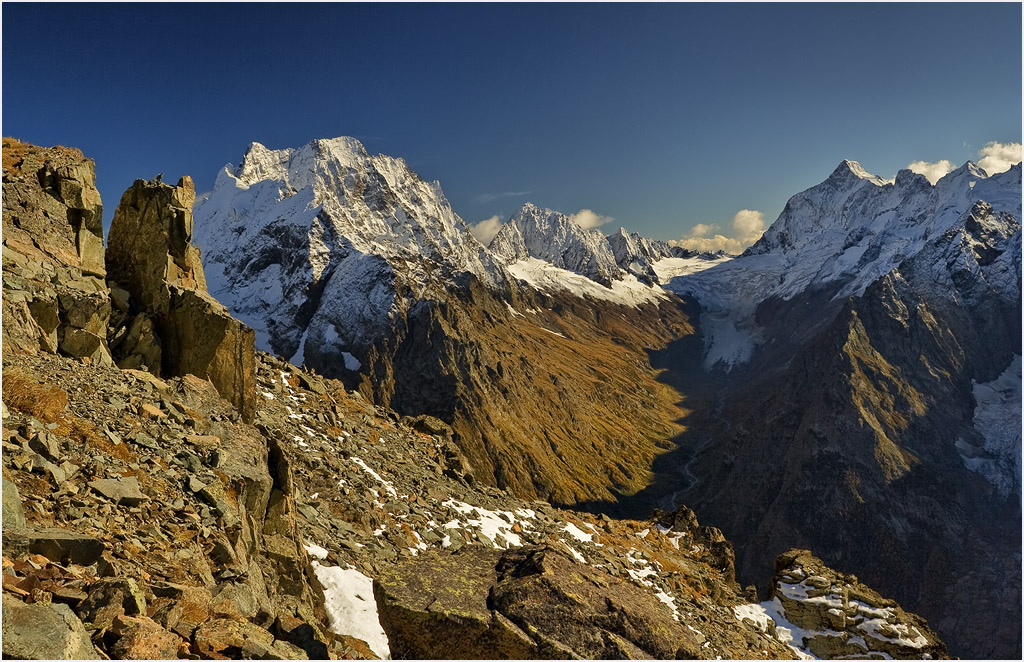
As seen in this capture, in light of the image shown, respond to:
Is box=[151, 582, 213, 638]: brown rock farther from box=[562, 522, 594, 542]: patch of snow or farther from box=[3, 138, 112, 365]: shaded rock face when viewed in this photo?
box=[562, 522, 594, 542]: patch of snow

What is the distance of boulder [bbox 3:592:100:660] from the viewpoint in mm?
6953

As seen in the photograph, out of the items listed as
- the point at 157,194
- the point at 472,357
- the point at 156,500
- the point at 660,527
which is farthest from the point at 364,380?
the point at 156,500

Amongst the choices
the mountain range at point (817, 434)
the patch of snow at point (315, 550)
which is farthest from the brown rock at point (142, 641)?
the mountain range at point (817, 434)

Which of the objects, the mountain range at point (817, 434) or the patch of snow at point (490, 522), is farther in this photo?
the mountain range at point (817, 434)

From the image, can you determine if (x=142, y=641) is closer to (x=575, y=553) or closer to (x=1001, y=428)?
(x=575, y=553)

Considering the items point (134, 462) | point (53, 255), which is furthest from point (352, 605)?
point (53, 255)

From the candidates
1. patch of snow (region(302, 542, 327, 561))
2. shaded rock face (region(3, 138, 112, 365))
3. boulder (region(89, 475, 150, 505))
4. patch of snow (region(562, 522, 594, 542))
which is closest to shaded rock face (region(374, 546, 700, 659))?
patch of snow (region(302, 542, 327, 561))

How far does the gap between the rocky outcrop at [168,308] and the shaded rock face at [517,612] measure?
9.41 meters

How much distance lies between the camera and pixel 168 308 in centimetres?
2156

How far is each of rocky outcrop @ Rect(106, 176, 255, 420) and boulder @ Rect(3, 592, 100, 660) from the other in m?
14.2

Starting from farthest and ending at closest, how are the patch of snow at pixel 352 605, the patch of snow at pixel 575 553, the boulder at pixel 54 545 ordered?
the patch of snow at pixel 575 553 < the patch of snow at pixel 352 605 < the boulder at pixel 54 545

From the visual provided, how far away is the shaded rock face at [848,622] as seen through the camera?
30.8 meters

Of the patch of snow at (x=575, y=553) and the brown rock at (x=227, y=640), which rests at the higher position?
the brown rock at (x=227, y=640)

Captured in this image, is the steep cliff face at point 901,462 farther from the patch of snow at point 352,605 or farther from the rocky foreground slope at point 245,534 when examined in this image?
the patch of snow at point 352,605
